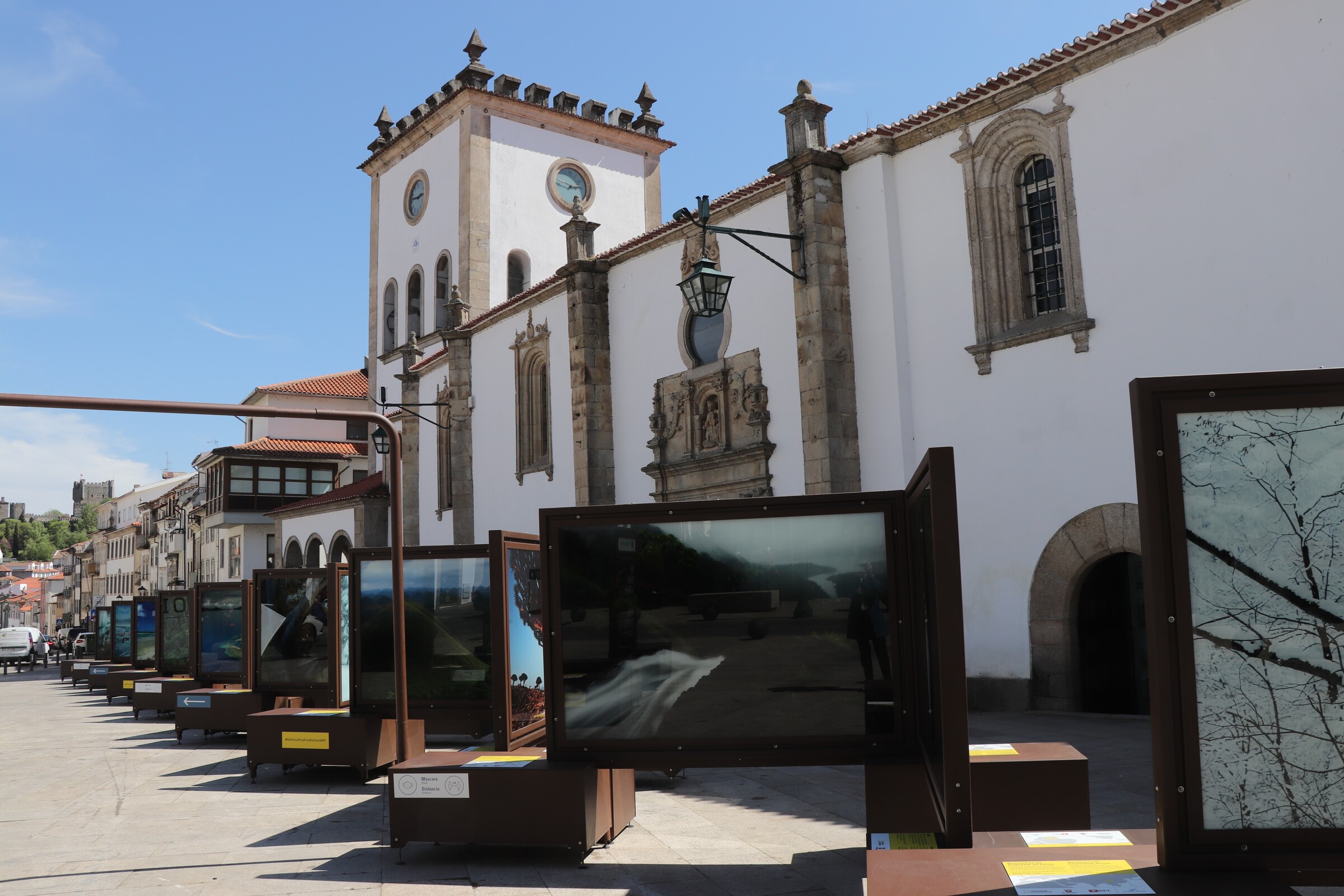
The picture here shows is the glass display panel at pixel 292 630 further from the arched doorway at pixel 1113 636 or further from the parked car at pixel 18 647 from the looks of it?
the parked car at pixel 18 647

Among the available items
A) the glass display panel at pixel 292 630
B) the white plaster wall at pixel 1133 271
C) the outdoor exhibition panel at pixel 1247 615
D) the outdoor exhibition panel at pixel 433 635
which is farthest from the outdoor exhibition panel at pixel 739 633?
the white plaster wall at pixel 1133 271

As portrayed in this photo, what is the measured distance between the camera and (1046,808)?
19.2 feet

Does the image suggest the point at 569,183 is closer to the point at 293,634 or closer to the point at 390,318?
the point at 390,318

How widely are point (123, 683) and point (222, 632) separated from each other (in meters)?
7.67

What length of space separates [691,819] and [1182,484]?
5.34m

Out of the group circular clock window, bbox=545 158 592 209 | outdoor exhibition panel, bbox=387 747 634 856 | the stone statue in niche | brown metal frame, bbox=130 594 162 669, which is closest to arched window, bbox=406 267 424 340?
circular clock window, bbox=545 158 592 209

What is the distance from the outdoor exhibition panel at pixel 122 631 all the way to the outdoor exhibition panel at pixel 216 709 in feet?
33.1

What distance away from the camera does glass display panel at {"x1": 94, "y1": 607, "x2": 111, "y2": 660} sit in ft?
88.2

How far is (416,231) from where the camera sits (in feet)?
126

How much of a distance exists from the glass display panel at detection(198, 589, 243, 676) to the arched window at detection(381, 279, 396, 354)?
2382cm

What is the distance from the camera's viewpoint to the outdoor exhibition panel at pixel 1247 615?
3.50 meters

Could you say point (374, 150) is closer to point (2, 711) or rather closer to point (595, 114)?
point (595, 114)

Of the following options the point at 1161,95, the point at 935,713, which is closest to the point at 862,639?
the point at 935,713

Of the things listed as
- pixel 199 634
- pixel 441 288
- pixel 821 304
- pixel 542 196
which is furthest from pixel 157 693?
pixel 542 196
